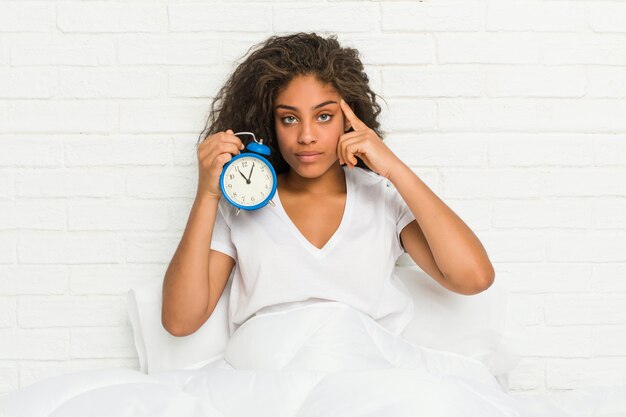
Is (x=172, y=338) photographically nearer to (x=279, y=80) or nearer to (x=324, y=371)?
(x=324, y=371)

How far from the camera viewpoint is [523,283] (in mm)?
2002

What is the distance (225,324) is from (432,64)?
860 mm

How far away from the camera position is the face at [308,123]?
1.67 meters

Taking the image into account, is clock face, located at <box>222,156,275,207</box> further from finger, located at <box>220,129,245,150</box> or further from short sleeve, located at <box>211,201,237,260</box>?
short sleeve, located at <box>211,201,237,260</box>

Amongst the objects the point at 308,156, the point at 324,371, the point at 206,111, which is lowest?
the point at 324,371

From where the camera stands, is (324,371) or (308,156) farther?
(308,156)

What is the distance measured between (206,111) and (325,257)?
21.1 inches

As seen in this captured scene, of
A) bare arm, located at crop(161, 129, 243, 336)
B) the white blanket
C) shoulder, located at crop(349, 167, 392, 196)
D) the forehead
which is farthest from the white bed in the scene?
the forehead

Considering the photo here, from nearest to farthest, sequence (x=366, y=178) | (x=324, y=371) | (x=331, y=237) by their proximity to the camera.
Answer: (x=324, y=371) → (x=331, y=237) → (x=366, y=178)

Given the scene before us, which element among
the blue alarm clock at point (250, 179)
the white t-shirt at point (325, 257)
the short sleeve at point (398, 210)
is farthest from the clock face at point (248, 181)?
the short sleeve at point (398, 210)

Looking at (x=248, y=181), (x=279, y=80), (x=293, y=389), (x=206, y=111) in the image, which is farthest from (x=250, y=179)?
(x=293, y=389)

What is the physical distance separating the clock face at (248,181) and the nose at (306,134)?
0.32 ft

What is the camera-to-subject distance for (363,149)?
5.47 ft

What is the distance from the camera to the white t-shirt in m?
1.71
